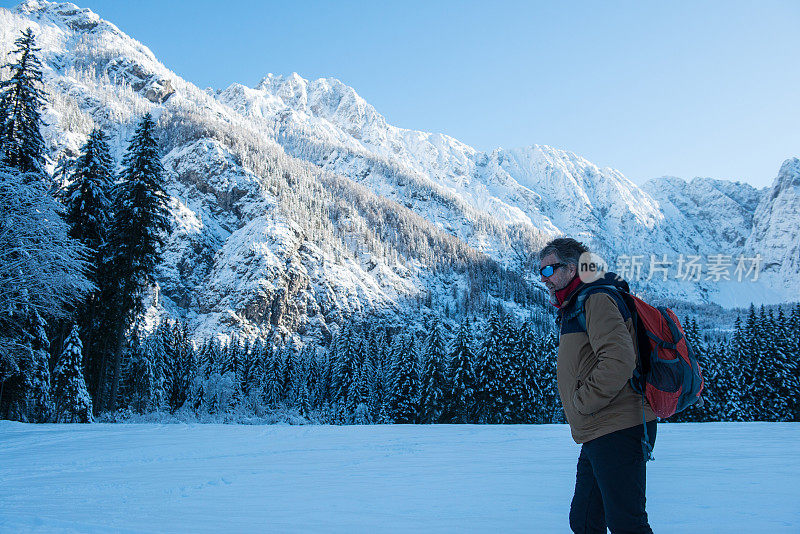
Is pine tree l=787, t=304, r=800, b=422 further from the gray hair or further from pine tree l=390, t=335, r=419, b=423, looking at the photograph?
the gray hair

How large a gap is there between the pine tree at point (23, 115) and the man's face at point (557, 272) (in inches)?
806

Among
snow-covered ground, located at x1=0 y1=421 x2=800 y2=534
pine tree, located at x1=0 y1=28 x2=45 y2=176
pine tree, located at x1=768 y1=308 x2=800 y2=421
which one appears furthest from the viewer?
pine tree, located at x1=768 y1=308 x2=800 y2=421

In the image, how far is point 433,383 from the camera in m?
37.5

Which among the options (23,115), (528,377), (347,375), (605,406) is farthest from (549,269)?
(347,375)

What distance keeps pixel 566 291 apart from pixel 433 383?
35.5 m

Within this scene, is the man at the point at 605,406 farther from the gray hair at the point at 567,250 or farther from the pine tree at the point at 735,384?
the pine tree at the point at 735,384

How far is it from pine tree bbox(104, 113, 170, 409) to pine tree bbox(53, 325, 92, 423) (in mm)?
2031

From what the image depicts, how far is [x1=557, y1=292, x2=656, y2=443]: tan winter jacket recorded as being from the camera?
269 centimetres

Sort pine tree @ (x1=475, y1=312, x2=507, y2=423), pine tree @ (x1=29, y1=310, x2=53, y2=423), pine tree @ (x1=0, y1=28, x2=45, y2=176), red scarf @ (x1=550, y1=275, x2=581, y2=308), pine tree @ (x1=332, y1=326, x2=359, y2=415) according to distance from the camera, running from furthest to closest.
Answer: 1. pine tree @ (x1=332, y1=326, x2=359, y2=415)
2. pine tree @ (x1=475, y1=312, x2=507, y2=423)
3. pine tree @ (x1=0, y1=28, x2=45, y2=176)
4. pine tree @ (x1=29, y1=310, x2=53, y2=423)
5. red scarf @ (x1=550, y1=275, x2=581, y2=308)

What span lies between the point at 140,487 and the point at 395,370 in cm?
3726

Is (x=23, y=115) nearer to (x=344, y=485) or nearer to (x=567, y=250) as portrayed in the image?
(x=344, y=485)

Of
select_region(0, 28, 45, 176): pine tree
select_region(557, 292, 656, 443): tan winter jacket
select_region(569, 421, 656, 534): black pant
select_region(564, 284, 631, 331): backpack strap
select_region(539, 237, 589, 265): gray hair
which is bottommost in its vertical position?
select_region(569, 421, 656, 534): black pant

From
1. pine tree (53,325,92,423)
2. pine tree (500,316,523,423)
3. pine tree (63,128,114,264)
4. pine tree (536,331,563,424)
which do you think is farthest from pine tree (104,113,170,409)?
pine tree (536,331,563,424)

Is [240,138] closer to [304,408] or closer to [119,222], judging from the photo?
[304,408]
